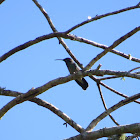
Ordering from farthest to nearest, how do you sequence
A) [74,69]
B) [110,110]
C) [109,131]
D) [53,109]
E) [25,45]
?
[74,69] < [25,45] < [53,109] < [110,110] < [109,131]

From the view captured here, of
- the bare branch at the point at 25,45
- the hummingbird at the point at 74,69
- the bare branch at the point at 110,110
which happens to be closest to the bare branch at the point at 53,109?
the bare branch at the point at 110,110

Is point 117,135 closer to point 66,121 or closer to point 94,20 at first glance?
point 66,121

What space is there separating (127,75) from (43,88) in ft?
3.29

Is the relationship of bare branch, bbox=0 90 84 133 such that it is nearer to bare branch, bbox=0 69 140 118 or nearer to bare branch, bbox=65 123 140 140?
bare branch, bbox=0 69 140 118

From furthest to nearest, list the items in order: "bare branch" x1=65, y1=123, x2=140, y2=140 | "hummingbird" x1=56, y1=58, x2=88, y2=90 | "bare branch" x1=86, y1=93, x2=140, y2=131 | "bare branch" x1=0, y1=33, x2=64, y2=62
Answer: "hummingbird" x1=56, y1=58, x2=88, y2=90 < "bare branch" x1=0, y1=33, x2=64, y2=62 < "bare branch" x1=86, y1=93, x2=140, y2=131 < "bare branch" x1=65, y1=123, x2=140, y2=140

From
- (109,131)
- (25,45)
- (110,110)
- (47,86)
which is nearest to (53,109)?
(47,86)

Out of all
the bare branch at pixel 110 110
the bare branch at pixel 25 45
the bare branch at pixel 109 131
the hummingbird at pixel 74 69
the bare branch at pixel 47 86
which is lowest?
the bare branch at pixel 109 131

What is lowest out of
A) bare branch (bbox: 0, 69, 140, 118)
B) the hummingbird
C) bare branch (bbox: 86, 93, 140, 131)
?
bare branch (bbox: 86, 93, 140, 131)

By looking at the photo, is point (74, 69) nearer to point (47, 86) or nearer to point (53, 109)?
point (53, 109)

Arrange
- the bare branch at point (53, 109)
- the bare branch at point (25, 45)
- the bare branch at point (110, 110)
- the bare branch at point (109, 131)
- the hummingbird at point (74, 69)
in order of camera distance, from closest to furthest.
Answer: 1. the bare branch at point (109, 131)
2. the bare branch at point (110, 110)
3. the bare branch at point (53, 109)
4. the bare branch at point (25, 45)
5. the hummingbird at point (74, 69)

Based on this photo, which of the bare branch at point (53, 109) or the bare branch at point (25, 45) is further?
the bare branch at point (25, 45)

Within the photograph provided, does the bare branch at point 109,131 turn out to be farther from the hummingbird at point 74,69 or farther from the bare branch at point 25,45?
the hummingbird at point 74,69

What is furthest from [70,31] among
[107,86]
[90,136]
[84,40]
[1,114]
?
[90,136]

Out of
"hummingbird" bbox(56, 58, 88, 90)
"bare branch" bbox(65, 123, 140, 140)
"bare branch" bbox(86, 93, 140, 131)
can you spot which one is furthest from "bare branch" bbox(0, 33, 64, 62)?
"hummingbird" bbox(56, 58, 88, 90)
